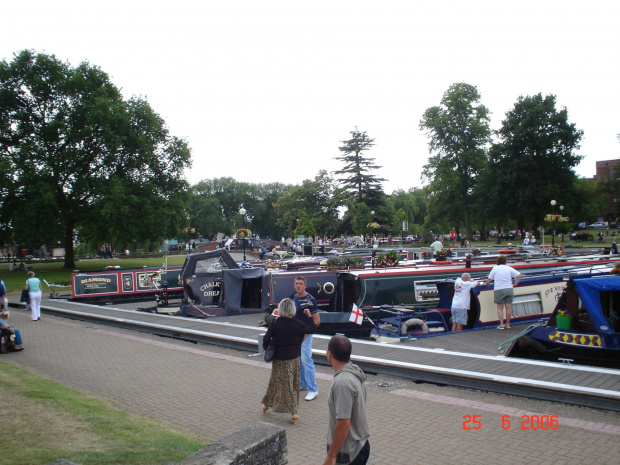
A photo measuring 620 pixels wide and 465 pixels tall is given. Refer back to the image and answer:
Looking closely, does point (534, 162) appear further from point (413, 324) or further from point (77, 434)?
point (77, 434)

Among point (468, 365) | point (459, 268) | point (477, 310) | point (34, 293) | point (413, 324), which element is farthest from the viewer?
point (34, 293)

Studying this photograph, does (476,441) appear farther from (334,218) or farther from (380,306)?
(334,218)

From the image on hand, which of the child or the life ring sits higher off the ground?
the child

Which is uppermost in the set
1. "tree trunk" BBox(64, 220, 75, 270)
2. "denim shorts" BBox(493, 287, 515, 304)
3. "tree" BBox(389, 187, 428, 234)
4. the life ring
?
"tree" BBox(389, 187, 428, 234)

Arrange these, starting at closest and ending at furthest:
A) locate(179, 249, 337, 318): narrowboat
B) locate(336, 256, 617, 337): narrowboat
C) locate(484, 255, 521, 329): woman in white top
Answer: locate(484, 255, 521, 329): woman in white top → locate(336, 256, 617, 337): narrowboat → locate(179, 249, 337, 318): narrowboat

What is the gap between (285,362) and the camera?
6.80 m

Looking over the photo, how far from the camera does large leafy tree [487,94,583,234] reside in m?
52.3

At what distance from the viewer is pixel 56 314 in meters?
19.7

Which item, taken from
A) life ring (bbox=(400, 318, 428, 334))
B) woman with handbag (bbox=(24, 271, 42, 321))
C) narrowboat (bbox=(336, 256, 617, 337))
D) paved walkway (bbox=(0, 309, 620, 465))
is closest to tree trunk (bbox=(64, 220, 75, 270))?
woman with handbag (bbox=(24, 271, 42, 321))

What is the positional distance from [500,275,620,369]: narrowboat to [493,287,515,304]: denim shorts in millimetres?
2288

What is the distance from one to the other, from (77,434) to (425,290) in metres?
11.1

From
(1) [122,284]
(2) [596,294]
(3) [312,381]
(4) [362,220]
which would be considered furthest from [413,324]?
(4) [362,220]

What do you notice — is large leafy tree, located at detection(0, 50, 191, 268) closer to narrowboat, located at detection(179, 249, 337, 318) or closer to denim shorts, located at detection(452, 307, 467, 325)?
narrowboat, located at detection(179, 249, 337, 318)

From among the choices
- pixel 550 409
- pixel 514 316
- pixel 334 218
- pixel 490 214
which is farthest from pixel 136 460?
pixel 334 218
